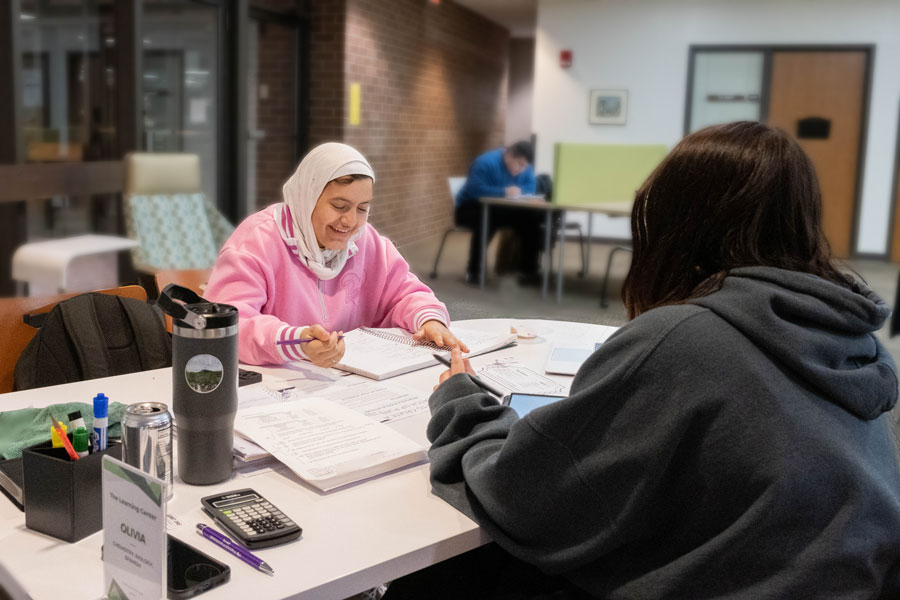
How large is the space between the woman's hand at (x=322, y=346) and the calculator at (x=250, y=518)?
50 centimetres

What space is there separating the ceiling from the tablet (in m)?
7.83

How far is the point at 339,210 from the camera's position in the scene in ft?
6.15

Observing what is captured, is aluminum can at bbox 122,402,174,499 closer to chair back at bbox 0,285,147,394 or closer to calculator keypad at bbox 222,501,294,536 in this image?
calculator keypad at bbox 222,501,294,536

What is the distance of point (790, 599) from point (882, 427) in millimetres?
253

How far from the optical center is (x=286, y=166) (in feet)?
21.7

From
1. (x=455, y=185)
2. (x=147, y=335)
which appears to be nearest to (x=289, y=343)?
(x=147, y=335)

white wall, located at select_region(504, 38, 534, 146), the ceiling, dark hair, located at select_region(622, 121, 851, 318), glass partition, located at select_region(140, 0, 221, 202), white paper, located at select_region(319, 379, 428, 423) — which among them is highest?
the ceiling

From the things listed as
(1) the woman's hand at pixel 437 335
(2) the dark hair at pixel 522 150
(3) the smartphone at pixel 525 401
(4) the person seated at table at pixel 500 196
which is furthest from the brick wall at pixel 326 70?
(3) the smartphone at pixel 525 401

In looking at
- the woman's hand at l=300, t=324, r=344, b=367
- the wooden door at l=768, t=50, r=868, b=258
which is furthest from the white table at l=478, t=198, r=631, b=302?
the woman's hand at l=300, t=324, r=344, b=367

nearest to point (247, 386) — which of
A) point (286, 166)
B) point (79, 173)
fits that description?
point (79, 173)

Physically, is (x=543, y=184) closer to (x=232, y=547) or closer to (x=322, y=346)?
(x=322, y=346)

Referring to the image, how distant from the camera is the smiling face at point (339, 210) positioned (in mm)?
1863

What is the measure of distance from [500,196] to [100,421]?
5.40m

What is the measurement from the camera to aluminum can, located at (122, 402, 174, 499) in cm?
99
